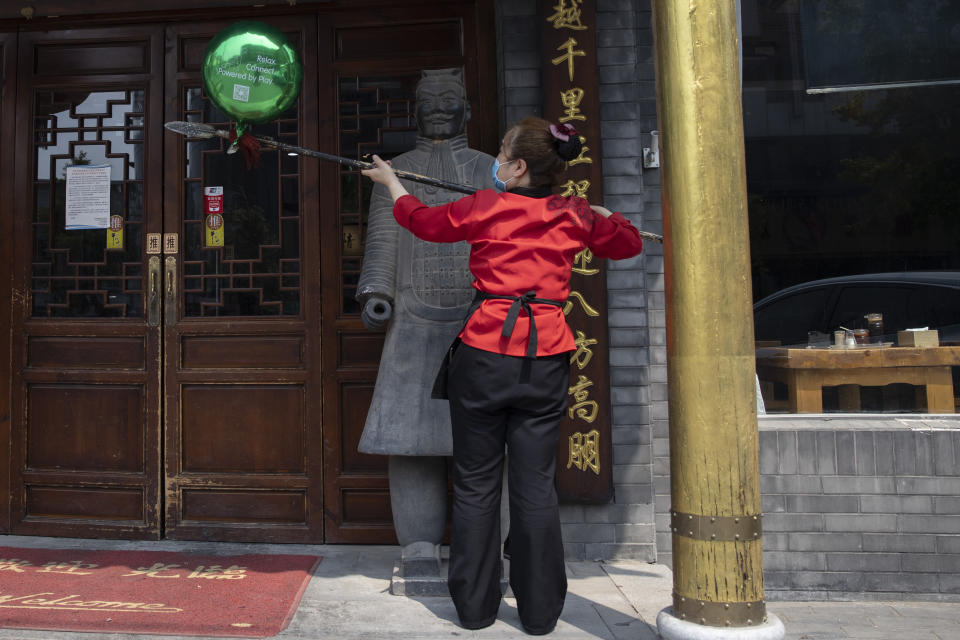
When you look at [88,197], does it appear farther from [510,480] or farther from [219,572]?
[510,480]

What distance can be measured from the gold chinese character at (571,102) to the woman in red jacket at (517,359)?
Answer: 0.92 meters

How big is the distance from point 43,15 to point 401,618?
378 centimetres

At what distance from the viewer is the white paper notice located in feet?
14.4

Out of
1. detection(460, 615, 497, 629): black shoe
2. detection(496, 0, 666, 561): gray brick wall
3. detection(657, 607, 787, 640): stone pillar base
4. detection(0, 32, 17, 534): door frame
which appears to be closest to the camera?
detection(657, 607, 787, 640): stone pillar base

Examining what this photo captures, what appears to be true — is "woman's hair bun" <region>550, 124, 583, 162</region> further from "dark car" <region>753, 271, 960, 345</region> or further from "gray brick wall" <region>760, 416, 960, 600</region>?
"gray brick wall" <region>760, 416, 960, 600</region>

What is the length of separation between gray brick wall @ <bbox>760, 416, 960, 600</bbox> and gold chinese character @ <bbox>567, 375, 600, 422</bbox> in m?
0.83

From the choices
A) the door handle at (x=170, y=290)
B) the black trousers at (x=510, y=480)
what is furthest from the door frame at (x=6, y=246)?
the black trousers at (x=510, y=480)

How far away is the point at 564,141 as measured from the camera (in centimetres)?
289

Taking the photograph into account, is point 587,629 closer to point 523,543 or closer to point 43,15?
point 523,543

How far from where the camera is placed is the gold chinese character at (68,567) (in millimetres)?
3674

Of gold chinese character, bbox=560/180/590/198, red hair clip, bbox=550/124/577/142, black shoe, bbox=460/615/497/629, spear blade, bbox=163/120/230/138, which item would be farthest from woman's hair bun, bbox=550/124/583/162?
black shoe, bbox=460/615/497/629

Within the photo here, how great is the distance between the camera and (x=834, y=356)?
13.0 feet

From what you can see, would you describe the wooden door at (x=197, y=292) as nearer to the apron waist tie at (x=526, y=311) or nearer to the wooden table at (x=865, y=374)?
the apron waist tie at (x=526, y=311)

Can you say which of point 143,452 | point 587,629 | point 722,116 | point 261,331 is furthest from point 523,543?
point 143,452
